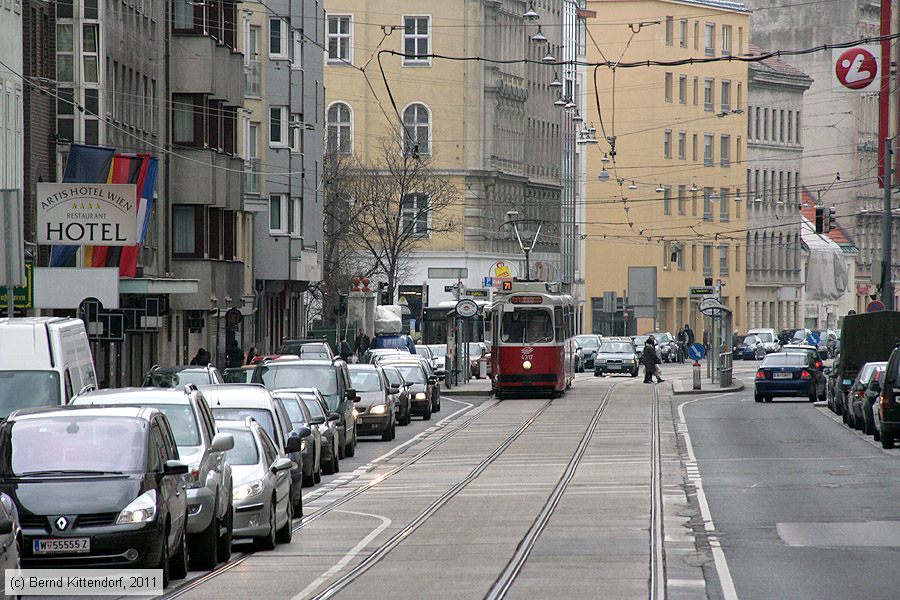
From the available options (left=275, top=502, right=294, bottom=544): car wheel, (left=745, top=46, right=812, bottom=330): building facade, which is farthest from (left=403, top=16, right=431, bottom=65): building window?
(left=275, top=502, right=294, bottom=544): car wheel

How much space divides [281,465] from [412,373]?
29916mm

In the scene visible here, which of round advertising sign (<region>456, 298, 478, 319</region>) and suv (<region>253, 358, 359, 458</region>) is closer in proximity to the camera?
suv (<region>253, 358, 359, 458</region>)

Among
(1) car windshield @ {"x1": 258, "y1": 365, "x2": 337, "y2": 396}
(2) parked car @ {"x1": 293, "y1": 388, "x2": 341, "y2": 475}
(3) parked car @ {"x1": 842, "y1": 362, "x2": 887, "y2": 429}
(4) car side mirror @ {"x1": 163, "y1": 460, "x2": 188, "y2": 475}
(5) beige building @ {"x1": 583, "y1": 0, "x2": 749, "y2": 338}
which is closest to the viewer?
(4) car side mirror @ {"x1": 163, "y1": 460, "x2": 188, "y2": 475}

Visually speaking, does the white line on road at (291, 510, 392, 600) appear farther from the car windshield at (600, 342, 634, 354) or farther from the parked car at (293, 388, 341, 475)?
the car windshield at (600, 342, 634, 354)

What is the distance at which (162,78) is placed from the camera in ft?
185

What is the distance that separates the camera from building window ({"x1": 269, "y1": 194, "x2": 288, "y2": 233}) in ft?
234

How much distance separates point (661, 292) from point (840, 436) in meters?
88.1

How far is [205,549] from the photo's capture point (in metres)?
17.8

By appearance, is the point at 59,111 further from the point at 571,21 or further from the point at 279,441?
the point at 571,21

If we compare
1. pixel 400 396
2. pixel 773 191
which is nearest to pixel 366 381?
pixel 400 396

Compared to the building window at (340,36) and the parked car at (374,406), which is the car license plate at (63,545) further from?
the building window at (340,36)

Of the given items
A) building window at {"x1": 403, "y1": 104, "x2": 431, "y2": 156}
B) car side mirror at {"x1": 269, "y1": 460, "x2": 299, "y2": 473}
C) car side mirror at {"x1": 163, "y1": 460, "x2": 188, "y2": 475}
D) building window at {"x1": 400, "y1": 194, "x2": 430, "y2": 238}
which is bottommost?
car side mirror at {"x1": 269, "y1": 460, "x2": 299, "y2": 473}

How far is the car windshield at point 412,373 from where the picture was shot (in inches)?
1970

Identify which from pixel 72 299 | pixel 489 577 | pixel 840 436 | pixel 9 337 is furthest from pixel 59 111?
pixel 489 577
